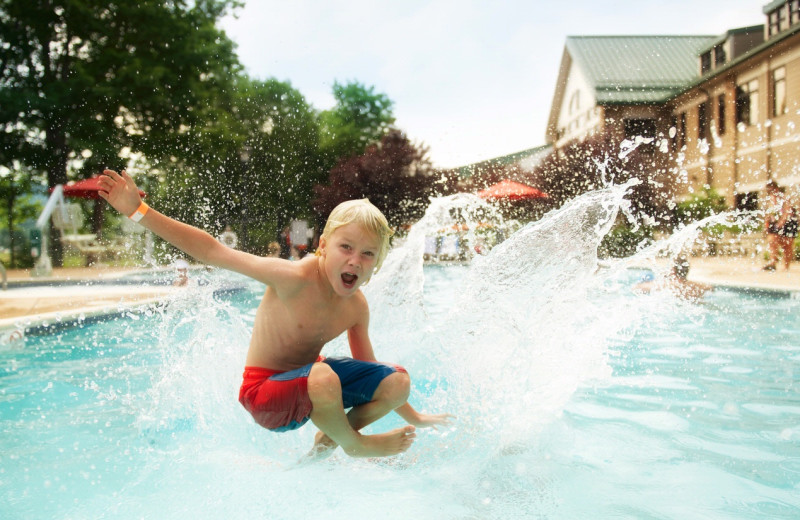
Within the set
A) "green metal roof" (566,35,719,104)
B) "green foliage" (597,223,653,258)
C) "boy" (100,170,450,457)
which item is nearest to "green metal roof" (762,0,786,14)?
"green metal roof" (566,35,719,104)

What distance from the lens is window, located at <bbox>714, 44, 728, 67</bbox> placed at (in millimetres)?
20922

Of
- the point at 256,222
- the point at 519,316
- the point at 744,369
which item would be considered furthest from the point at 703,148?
the point at 519,316

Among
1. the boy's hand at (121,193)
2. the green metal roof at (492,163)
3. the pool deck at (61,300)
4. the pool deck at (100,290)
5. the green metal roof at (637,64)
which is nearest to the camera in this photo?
the boy's hand at (121,193)

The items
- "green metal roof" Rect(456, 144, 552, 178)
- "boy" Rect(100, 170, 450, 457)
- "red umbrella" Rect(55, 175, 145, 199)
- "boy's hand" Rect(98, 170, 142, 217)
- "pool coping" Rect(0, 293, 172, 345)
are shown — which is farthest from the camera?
"green metal roof" Rect(456, 144, 552, 178)

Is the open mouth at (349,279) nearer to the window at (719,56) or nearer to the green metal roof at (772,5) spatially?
the green metal roof at (772,5)

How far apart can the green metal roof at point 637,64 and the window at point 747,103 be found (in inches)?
111

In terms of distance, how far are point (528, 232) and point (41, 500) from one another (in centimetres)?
310

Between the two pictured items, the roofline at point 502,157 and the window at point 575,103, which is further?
the window at point 575,103

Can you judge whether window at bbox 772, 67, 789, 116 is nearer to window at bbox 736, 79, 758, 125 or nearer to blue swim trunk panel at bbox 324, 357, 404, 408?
window at bbox 736, 79, 758, 125

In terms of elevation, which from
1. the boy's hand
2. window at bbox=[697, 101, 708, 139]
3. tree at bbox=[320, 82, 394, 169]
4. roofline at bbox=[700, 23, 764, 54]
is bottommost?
the boy's hand

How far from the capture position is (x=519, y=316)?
11.9 feet

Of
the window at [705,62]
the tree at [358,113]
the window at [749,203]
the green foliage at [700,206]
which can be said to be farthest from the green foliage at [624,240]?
the tree at [358,113]

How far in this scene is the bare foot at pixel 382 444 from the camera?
7.91 feet

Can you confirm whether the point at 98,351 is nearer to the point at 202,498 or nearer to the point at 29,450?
the point at 29,450
